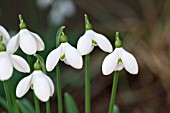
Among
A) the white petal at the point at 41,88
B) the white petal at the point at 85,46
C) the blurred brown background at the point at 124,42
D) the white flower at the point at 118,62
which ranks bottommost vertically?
the blurred brown background at the point at 124,42

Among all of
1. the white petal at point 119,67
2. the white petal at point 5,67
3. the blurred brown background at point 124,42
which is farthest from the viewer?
the blurred brown background at point 124,42

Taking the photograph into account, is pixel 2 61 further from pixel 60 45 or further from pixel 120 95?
pixel 120 95

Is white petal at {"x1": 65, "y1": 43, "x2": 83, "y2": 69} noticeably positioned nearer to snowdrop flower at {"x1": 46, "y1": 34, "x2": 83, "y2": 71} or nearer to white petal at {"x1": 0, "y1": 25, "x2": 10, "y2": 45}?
snowdrop flower at {"x1": 46, "y1": 34, "x2": 83, "y2": 71}

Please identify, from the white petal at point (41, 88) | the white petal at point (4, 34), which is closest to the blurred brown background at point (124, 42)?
the white petal at point (4, 34)

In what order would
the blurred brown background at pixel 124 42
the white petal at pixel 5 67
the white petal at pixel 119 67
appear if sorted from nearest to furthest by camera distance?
the white petal at pixel 5 67 < the white petal at pixel 119 67 < the blurred brown background at pixel 124 42

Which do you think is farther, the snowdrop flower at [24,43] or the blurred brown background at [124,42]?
the blurred brown background at [124,42]

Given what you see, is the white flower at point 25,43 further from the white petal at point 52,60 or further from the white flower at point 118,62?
the white flower at point 118,62

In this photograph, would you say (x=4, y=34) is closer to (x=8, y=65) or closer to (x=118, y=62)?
(x=8, y=65)

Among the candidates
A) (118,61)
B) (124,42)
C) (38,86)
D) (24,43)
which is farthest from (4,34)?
(124,42)
